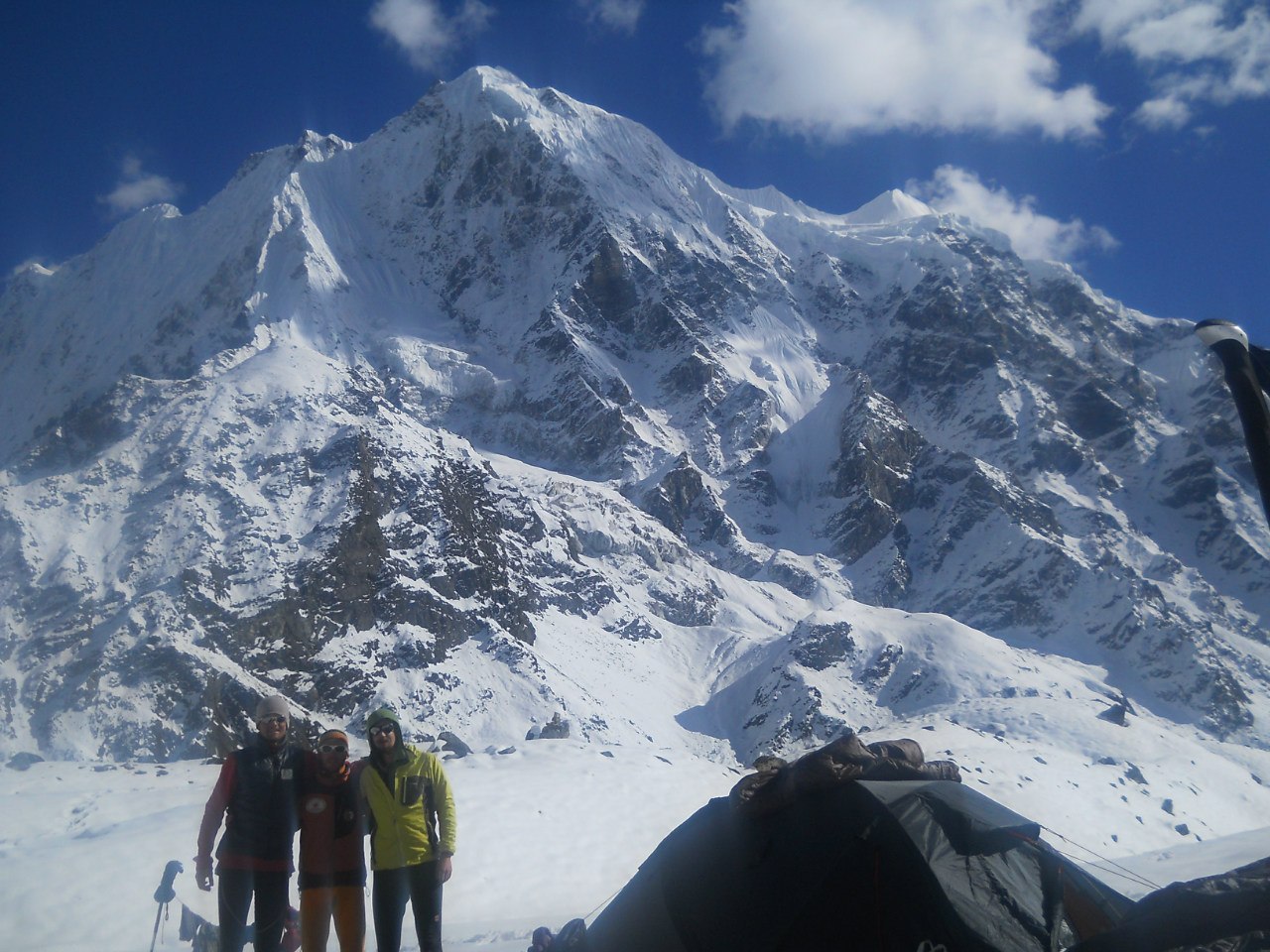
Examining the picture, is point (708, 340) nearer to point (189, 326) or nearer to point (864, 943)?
point (189, 326)

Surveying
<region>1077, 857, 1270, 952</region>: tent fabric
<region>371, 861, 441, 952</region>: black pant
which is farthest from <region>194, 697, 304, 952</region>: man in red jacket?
<region>1077, 857, 1270, 952</region>: tent fabric

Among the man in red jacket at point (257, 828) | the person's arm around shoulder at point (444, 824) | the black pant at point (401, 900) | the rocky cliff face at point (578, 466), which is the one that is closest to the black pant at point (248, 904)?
the man in red jacket at point (257, 828)

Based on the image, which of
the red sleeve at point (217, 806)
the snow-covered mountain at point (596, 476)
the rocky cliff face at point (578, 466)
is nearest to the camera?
the red sleeve at point (217, 806)

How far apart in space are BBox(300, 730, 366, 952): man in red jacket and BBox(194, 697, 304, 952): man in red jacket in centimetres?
16

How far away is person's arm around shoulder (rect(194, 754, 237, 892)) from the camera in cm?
766

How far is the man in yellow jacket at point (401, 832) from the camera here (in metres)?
7.91

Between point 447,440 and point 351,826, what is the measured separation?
92.8 m

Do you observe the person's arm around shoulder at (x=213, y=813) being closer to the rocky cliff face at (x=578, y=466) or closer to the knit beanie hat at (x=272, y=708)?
the knit beanie hat at (x=272, y=708)

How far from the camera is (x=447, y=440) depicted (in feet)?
325

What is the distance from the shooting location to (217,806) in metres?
Answer: 7.75

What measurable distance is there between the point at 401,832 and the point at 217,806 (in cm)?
142

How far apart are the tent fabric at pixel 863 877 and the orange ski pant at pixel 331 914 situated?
2009mm

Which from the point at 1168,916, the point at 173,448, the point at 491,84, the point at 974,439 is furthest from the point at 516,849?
the point at 491,84

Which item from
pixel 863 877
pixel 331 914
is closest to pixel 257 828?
pixel 331 914
